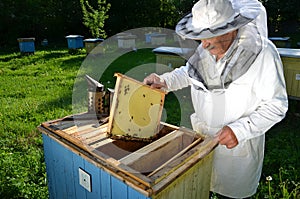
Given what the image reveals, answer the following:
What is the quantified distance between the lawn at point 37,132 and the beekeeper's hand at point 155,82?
94 cm

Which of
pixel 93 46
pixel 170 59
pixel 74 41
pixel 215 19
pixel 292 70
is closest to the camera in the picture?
pixel 215 19

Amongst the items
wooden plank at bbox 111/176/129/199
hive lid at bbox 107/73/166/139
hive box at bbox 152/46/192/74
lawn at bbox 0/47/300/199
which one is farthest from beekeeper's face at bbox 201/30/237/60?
hive box at bbox 152/46/192/74

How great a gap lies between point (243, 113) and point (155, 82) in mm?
449

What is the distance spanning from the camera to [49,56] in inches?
288

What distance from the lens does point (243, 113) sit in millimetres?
1215

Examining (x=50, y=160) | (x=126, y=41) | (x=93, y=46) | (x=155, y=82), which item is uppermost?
(x=126, y=41)

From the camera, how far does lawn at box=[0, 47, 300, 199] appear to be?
6.77ft

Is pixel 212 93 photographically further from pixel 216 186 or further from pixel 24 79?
pixel 24 79

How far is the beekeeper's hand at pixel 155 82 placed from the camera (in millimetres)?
1353

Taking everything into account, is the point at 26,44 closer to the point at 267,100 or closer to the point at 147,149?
the point at 147,149

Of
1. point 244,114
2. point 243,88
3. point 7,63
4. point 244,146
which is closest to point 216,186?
point 244,146

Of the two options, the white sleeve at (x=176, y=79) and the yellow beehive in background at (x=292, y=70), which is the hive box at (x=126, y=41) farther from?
the white sleeve at (x=176, y=79)

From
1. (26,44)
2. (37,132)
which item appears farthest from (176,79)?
(26,44)

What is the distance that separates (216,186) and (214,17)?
879 millimetres
